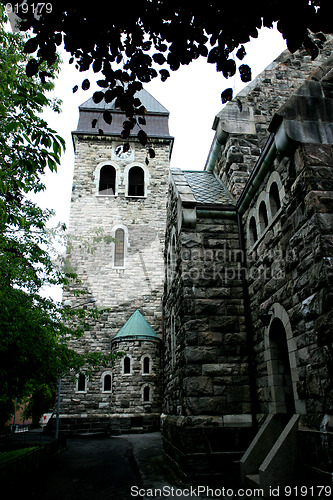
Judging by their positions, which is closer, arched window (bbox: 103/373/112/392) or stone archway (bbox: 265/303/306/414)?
stone archway (bbox: 265/303/306/414)

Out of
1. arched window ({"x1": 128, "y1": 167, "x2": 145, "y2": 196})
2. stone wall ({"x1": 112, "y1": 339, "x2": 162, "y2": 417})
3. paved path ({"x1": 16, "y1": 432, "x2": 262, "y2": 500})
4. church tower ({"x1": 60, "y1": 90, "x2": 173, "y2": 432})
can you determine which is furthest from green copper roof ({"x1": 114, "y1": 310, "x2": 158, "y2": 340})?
arched window ({"x1": 128, "y1": 167, "x2": 145, "y2": 196})

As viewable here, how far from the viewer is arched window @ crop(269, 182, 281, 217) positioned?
22.6ft

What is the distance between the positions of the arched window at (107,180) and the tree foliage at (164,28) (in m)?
21.5

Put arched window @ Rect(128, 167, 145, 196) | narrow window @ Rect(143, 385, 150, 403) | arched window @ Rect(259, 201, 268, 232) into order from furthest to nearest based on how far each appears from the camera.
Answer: arched window @ Rect(128, 167, 145, 196) → narrow window @ Rect(143, 385, 150, 403) → arched window @ Rect(259, 201, 268, 232)

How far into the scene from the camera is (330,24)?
9.23 feet

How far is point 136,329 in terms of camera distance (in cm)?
1984

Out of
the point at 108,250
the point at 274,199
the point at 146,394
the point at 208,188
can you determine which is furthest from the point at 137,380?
the point at 274,199

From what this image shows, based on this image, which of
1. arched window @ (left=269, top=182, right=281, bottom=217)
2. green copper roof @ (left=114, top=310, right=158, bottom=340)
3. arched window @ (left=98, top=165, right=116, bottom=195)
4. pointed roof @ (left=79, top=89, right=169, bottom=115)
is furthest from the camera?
pointed roof @ (left=79, top=89, right=169, bottom=115)

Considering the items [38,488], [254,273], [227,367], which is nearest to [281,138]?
[254,273]

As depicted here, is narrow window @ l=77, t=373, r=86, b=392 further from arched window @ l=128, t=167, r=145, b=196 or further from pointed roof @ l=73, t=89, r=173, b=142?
pointed roof @ l=73, t=89, r=173, b=142

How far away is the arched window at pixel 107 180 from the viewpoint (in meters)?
24.7

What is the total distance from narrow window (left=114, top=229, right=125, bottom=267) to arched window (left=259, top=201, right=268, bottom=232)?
16.0m

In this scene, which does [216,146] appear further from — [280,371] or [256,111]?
[280,371]

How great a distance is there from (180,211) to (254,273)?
2.30 m
